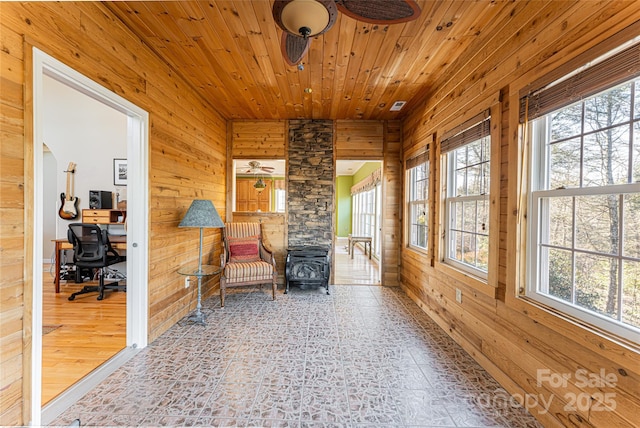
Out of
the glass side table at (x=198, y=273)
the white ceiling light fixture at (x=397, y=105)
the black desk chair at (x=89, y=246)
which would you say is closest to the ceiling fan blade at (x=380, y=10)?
the white ceiling light fixture at (x=397, y=105)

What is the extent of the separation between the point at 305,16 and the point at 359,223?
775 centimetres

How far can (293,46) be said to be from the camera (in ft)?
5.64

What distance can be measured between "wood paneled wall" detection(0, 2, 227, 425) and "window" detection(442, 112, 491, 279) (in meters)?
2.98

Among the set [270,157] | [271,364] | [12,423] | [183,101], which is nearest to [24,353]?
[12,423]

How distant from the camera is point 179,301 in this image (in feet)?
9.78

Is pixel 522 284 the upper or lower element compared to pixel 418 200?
lower

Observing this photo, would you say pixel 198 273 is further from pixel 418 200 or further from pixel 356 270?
pixel 356 270

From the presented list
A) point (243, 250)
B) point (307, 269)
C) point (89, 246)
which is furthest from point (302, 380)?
point (89, 246)

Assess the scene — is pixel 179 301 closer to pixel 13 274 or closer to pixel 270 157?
pixel 13 274

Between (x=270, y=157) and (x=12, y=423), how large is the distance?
3815mm

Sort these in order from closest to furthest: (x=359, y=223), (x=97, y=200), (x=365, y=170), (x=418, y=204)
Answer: (x=418, y=204) → (x=97, y=200) → (x=365, y=170) → (x=359, y=223)

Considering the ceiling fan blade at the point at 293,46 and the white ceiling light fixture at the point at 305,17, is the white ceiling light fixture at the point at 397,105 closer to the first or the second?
the ceiling fan blade at the point at 293,46

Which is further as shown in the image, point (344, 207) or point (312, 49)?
point (344, 207)

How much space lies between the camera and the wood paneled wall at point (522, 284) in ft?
4.04
